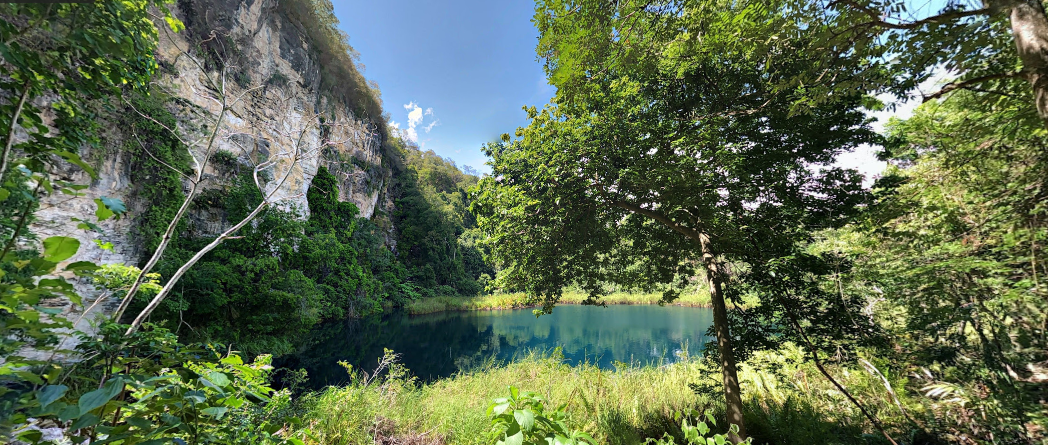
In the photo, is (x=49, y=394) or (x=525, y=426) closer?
(x=49, y=394)

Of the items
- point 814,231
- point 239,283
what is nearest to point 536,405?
point 814,231

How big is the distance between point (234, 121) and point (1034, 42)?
604 inches

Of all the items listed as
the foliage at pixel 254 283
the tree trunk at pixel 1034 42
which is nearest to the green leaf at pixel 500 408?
the tree trunk at pixel 1034 42

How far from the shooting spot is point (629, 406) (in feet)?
15.3

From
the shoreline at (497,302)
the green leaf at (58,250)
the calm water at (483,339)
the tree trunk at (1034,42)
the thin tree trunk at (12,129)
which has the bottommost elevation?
the calm water at (483,339)

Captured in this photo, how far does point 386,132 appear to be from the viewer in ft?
76.7

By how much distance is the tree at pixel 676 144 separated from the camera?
3137mm

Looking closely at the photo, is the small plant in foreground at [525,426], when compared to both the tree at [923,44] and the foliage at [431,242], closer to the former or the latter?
the tree at [923,44]

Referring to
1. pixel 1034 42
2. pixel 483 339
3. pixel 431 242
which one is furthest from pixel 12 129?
pixel 431 242

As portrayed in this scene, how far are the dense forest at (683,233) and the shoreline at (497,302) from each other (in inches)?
526

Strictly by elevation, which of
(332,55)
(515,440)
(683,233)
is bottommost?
(515,440)

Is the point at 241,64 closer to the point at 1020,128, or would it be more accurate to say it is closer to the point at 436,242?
the point at 436,242

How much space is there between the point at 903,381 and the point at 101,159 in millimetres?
13859

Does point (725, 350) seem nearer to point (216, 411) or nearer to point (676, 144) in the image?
point (676, 144)
